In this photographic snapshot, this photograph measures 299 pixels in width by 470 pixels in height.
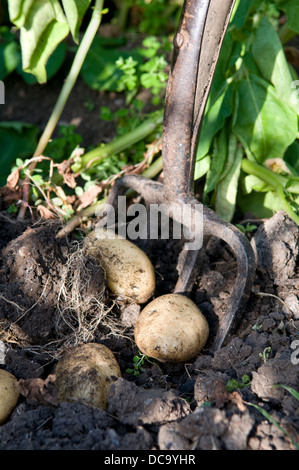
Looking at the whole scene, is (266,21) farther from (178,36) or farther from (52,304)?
(52,304)

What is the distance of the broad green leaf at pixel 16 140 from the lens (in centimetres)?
242

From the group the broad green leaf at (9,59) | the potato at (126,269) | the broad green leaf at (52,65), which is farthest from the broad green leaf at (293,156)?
the broad green leaf at (9,59)

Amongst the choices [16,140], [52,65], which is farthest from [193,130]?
[52,65]

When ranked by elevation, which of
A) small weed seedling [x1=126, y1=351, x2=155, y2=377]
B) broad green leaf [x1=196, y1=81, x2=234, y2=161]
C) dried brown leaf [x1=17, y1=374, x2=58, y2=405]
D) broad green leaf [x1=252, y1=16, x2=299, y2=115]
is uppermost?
broad green leaf [x1=252, y1=16, x2=299, y2=115]

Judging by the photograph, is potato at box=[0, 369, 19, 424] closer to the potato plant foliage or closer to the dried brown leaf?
the dried brown leaf

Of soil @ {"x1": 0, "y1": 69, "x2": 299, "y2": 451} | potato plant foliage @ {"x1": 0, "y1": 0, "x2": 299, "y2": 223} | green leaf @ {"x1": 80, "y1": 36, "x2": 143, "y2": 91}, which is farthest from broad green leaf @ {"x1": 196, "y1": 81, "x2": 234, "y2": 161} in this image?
green leaf @ {"x1": 80, "y1": 36, "x2": 143, "y2": 91}

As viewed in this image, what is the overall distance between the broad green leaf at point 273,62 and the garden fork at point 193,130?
1.71 feet

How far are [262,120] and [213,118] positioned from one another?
21cm

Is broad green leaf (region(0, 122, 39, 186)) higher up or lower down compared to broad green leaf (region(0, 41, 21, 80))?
lower down

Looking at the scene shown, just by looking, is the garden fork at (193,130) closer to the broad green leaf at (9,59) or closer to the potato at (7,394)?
the potato at (7,394)

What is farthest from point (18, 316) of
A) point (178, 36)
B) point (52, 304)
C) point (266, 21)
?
point (266, 21)

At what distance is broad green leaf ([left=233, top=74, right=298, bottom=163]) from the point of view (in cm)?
188

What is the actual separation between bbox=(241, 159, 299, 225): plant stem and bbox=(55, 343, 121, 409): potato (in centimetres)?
79

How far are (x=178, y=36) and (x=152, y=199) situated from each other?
55cm
